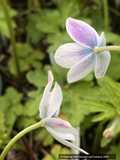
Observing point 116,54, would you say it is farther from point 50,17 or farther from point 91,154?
point 91,154

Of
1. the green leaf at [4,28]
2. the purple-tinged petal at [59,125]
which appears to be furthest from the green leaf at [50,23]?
the purple-tinged petal at [59,125]

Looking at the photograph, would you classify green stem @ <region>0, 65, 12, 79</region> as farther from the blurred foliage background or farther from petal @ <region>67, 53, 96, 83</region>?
petal @ <region>67, 53, 96, 83</region>

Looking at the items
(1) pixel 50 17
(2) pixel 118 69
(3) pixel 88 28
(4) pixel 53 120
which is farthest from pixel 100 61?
(1) pixel 50 17

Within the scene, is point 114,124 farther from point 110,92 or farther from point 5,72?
point 5,72

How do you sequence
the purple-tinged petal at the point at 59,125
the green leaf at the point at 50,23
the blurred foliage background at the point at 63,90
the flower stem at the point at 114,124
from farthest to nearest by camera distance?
the green leaf at the point at 50,23 < the blurred foliage background at the point at 63,90 < the flower stem at the point at 114,124 < the purple-tinged petal at the point at 59,125

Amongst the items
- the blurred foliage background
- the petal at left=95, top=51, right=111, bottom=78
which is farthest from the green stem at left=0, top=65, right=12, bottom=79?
the petal at left=95, top=51, right=111, bottom=78

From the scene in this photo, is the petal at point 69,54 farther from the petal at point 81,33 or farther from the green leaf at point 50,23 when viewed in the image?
the green leaf at point 50,23

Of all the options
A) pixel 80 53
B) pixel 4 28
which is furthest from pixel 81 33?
pixel 4 28
